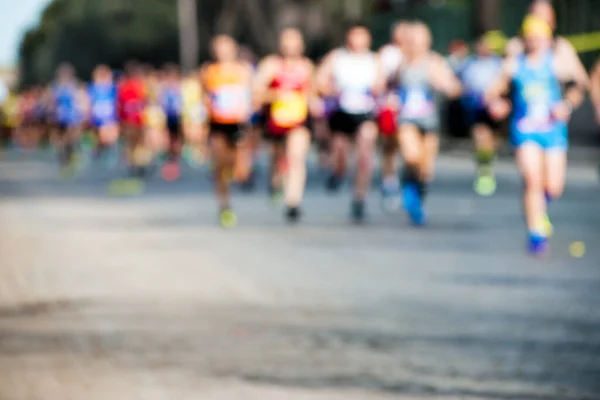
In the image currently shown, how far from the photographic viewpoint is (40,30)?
138 meters

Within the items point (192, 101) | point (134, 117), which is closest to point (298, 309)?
point (134, 117)

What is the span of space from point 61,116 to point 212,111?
55.3 feet

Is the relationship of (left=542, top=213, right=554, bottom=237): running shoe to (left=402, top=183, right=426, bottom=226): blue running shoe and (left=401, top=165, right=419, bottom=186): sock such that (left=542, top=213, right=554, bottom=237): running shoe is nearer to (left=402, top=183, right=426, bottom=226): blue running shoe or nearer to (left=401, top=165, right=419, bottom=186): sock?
(left=402, top=183, right=426, bottom=226): blue running shoe

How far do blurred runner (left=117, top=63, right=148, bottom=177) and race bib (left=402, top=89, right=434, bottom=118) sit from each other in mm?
11905

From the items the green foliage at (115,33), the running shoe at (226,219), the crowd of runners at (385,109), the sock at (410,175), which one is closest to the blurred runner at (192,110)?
the crowd of runners at (385,109)

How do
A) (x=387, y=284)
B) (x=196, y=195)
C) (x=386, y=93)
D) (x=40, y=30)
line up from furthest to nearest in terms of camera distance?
(x=40, y=30)
(x=196, y=195)
(x=386, y=93)
(x=387, y=284)

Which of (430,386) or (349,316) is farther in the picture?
(349,316)

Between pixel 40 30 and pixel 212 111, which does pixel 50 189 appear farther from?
pixel 40 30

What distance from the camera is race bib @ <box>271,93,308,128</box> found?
664 inches

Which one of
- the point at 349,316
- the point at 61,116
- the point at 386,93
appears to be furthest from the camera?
the point at 61,116

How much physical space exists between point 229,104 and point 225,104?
5 centimetres

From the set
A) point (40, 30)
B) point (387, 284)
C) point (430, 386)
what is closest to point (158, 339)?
point (430, 386)

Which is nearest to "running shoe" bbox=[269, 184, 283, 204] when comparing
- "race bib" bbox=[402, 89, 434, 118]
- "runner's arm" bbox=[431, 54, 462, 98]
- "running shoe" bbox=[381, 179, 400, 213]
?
"running shoe" bbox=[381, 179, 400, 213]

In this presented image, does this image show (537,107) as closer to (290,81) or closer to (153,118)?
(290,81)
